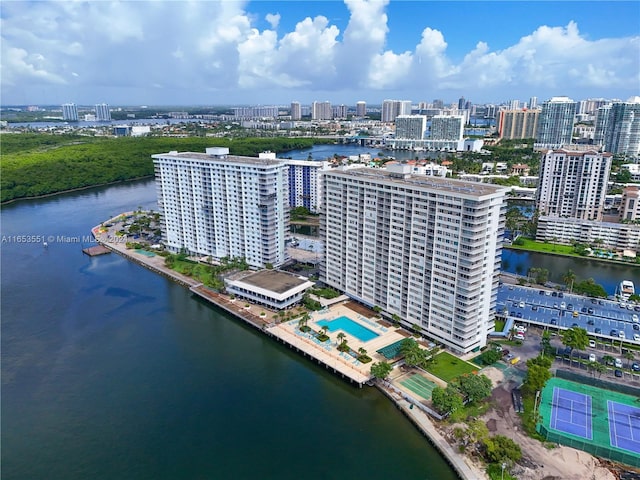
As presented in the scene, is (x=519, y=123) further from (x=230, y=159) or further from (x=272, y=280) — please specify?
(x=272, y=280)

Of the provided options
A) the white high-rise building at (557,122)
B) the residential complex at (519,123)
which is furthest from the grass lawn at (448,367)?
the residential complex at (519,123)

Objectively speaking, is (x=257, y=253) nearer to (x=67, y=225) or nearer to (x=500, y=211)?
(x=500, y=211)

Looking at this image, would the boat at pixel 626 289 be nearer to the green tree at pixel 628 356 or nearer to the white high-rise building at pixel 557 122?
the green tree at pixel 628 356

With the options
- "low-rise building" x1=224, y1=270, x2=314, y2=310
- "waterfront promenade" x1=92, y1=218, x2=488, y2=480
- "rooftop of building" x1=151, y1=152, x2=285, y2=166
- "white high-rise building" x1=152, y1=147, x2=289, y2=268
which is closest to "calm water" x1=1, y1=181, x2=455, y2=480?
"waterfront promenade" x1=92, y1=218, x2=488, y2=480

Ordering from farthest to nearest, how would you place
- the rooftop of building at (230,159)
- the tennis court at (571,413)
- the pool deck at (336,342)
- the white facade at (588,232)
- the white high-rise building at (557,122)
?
the white high-rise building at (557,122)
the white facade at (588,232)
the rooftop of building at (230,159)
the pool deck at (336,342)
the tennis court at (571,413)

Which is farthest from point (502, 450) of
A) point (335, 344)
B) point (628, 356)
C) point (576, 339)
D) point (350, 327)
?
point (350, 327)

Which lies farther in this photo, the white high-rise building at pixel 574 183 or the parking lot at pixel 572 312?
the white high-rise building at pixel 574 183

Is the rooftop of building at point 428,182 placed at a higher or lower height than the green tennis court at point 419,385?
higher
